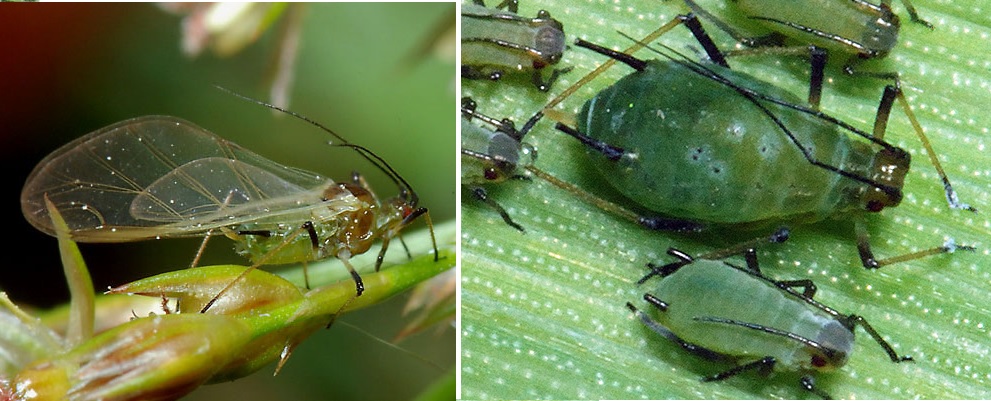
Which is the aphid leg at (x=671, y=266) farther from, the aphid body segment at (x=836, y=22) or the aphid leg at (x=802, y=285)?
the aphid body segment at (x=836, y=22)

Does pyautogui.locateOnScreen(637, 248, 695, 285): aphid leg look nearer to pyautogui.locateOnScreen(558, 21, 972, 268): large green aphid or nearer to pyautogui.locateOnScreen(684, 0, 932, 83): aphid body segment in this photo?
pyautogui.locateOnScreen(558, 21, 972, 268): large green aphid

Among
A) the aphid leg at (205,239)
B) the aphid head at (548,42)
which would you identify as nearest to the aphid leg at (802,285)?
the aphid head at (548,42)

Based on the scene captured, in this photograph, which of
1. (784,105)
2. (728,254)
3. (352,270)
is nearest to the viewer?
(352,270)

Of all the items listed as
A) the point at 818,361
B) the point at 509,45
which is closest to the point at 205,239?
the point at 509,45

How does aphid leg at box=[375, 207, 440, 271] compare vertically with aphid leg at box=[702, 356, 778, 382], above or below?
above

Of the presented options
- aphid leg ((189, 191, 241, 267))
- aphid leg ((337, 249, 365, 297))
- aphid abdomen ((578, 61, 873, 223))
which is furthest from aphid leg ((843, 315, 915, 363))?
aphid leg ((189, 191, 241, 267))

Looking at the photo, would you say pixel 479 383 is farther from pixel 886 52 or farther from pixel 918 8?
pixel 918 8

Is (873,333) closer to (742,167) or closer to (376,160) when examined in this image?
(742,167)
